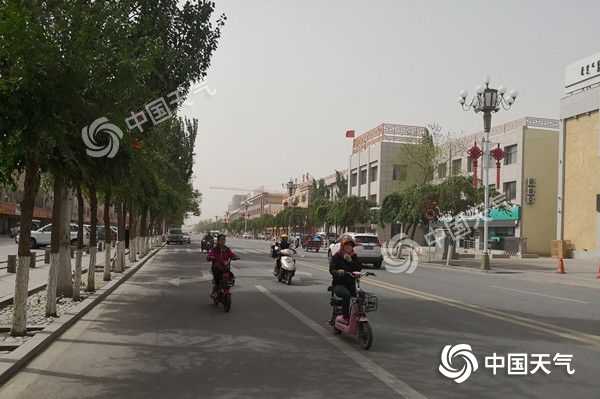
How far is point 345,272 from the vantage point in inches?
344

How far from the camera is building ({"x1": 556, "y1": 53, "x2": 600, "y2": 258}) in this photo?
42.2m

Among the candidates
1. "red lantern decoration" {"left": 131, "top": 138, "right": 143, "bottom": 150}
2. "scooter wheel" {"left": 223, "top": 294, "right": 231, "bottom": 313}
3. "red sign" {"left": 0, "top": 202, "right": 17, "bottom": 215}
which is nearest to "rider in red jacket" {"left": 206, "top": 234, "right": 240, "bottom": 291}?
"scooter wheel" {"left": 223, "top": 294, "right": 231, "bottom": 313}

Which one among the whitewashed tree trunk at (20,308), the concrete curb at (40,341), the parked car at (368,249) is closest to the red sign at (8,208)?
the parked car at (368,249)

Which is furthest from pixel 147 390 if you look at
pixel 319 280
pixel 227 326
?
pixel 319 280

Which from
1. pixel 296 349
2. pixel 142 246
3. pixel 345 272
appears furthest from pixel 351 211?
pixel 296 349

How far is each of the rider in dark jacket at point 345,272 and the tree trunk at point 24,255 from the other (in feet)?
14.7

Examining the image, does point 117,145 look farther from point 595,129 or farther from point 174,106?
point 595,129

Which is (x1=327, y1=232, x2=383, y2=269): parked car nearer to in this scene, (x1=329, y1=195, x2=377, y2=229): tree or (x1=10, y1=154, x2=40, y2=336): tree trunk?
(x1=10, y1=154, x2=40, y2=336): tree trunk

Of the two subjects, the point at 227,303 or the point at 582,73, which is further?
the point at 582,73

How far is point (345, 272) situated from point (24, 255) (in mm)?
4766

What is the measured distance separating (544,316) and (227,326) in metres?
6.38

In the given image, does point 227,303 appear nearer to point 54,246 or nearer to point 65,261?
point 54,246

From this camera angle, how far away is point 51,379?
6.40 meters

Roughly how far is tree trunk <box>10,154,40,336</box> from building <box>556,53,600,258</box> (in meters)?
39.8
